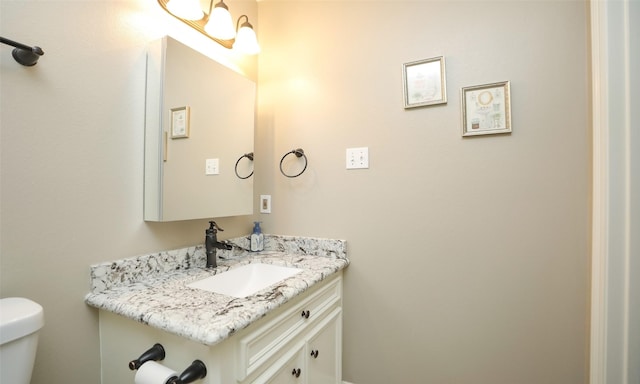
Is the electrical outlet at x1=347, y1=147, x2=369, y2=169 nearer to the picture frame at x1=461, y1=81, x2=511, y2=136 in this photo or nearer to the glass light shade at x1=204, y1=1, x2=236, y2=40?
the picture frame at x1=461, y1=81, x2=511, y2=136

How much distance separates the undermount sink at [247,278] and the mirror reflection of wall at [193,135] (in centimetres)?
29

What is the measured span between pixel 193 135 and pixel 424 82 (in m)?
1.12

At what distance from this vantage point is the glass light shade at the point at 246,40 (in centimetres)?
149

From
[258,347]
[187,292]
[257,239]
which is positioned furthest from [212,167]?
[258,347]

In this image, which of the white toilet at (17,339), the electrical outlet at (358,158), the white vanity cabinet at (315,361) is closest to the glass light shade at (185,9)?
the electrical outlet at (358,158)

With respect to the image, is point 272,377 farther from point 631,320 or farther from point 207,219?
point 631,320

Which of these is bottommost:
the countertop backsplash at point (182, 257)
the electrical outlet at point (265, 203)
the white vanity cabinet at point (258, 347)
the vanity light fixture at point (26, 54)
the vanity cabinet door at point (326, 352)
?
the vanity cabinet door at point (326, 352)

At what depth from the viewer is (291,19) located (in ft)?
5.49

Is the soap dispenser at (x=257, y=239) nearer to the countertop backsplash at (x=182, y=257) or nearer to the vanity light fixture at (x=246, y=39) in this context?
the countertop backsplash at (x=182, y=257)

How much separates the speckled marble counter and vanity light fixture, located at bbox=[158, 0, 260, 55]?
3.46 feet

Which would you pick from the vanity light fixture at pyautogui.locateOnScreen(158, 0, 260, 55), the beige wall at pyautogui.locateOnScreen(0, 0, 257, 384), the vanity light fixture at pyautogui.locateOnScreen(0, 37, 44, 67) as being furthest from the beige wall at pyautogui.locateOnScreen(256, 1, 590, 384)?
the vanity light fixture at pyautogui.locateOnScreen(0, 37, 44, 67)

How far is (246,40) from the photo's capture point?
4.92 feet

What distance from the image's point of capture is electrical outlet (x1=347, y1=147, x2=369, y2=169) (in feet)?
4.79

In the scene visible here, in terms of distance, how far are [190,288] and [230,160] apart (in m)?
0.69
